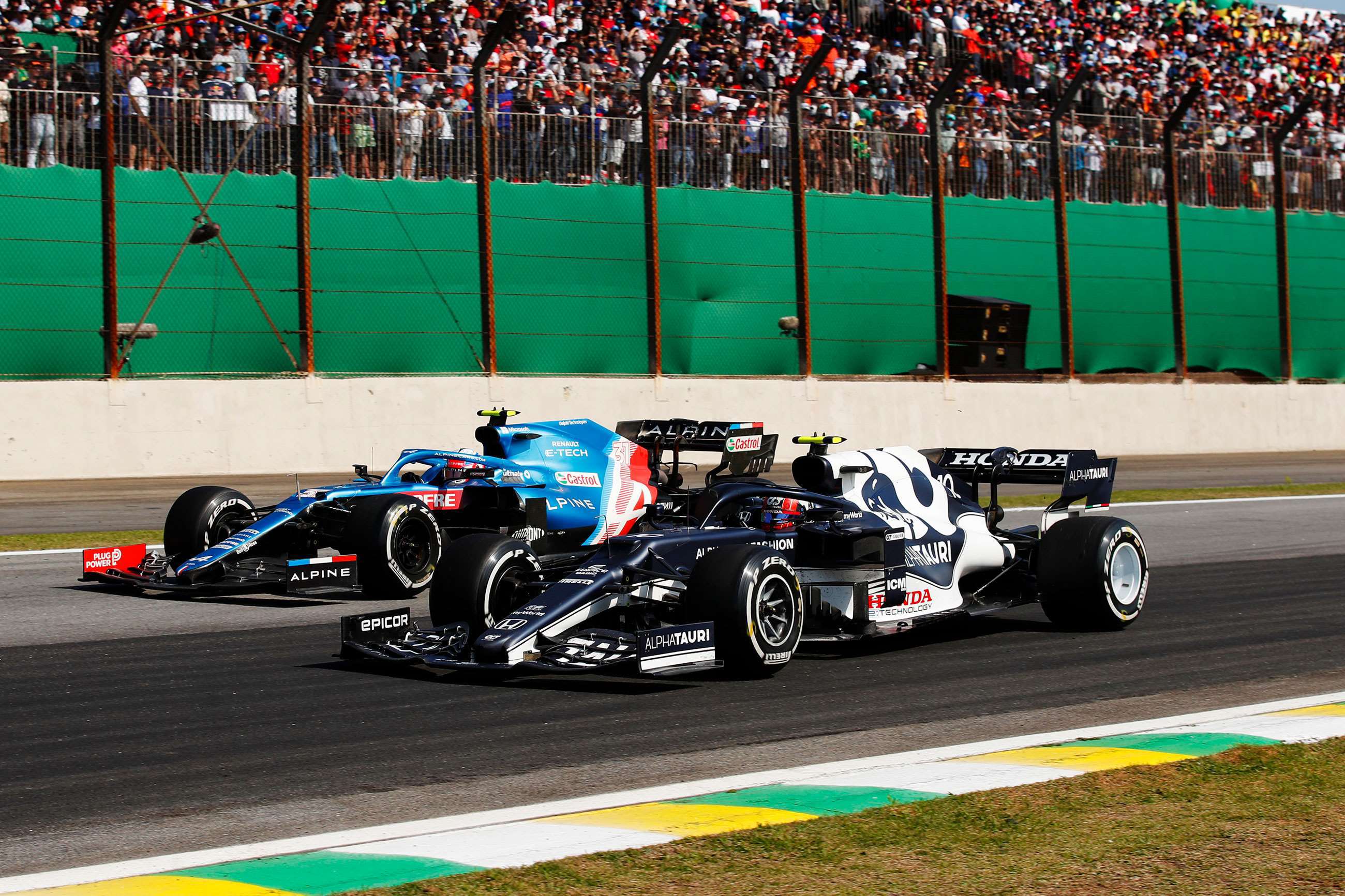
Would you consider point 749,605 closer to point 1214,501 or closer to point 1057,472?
point 1057,472

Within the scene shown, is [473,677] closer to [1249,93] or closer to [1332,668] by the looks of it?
[1332,668]

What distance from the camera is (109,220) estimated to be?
723 inches

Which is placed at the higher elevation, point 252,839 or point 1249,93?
point 1249,93

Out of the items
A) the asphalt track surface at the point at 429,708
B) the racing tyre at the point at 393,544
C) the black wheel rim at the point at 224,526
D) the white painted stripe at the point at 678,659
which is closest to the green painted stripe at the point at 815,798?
the asphalt track surface at the point at 429,708

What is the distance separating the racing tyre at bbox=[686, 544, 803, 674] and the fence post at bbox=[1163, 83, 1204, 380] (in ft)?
68.0

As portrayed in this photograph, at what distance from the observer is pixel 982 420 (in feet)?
82.0

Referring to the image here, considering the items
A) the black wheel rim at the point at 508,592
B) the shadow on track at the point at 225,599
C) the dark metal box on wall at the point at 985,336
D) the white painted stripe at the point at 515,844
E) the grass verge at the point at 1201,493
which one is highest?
the dark metal box on wall at the point at 985,336

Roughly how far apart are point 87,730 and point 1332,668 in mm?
6228

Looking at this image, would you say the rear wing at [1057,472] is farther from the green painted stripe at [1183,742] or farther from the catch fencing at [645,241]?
the catch fencing at [645,241]

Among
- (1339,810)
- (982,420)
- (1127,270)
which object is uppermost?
(1127,270)

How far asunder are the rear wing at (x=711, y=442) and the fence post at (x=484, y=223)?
7741 mm

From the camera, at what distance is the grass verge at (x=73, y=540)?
14.4 metres

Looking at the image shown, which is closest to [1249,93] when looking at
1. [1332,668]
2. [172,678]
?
[1332,668]

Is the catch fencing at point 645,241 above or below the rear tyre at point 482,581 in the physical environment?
above
